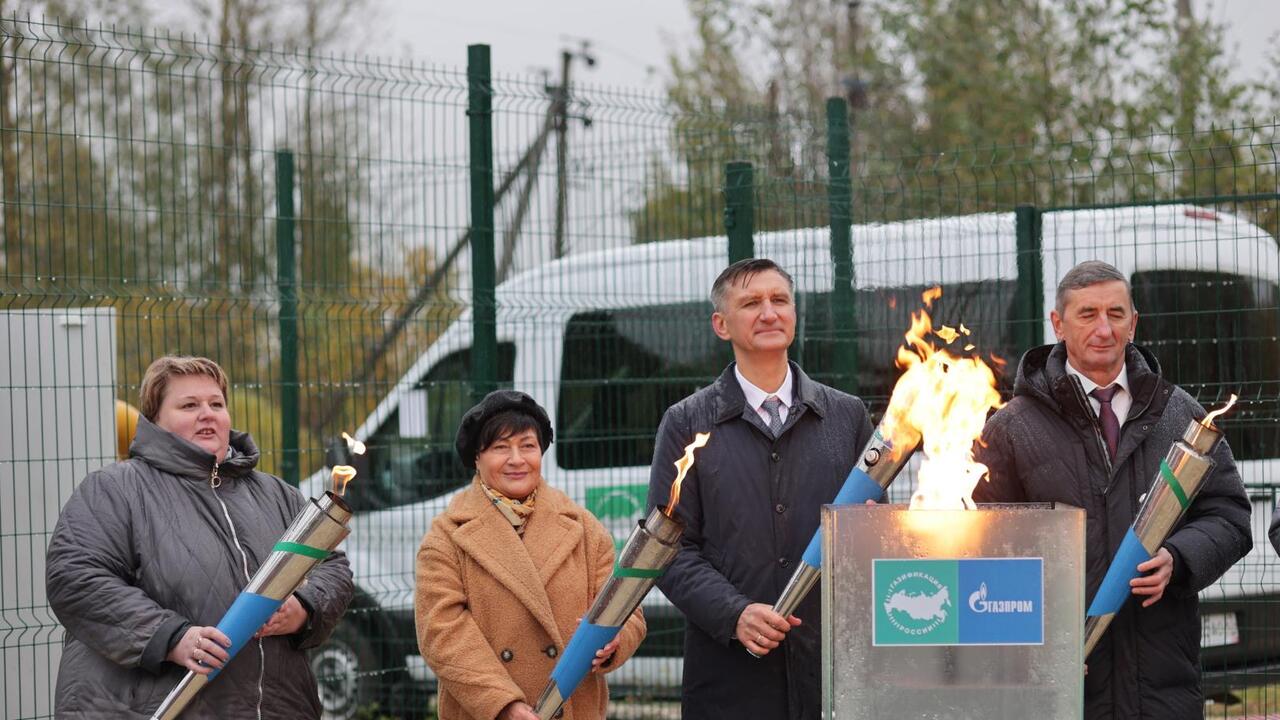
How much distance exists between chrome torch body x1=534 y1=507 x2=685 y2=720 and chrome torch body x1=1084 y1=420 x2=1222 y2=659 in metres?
1.09

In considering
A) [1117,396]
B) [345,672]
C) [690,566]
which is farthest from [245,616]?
[345,672]

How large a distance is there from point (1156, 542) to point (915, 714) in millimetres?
1118

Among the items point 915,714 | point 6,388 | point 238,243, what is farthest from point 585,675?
point 238,243

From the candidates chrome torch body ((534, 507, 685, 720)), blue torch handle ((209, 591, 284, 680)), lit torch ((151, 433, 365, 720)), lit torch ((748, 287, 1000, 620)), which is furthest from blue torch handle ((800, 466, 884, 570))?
blue torch handle ((209, 591, 284, 680))

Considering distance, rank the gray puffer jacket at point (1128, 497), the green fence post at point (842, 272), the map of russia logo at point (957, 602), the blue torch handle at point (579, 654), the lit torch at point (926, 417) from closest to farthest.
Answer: the map of russia logo at point (957, 602)
the lit torch at point (926, 417)
the blue torch handle at point (579, 654)
the gray puffer jacket at point (1128, 497)
the green fence post at point (842, 272)

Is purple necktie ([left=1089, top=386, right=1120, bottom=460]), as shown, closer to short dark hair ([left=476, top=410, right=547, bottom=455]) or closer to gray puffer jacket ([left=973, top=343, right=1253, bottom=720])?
gray puffer jacket ([left=973, top=343, right=1253, bottom=720])

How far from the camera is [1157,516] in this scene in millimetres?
4191

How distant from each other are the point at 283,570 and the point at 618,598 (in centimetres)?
90

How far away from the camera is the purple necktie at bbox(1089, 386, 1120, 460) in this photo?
15.7ft

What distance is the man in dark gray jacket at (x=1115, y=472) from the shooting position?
182 inches

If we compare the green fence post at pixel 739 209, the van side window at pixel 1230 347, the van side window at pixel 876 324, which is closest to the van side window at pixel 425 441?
the green fence post at pixel 739 209

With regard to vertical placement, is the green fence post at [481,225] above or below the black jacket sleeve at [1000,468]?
above

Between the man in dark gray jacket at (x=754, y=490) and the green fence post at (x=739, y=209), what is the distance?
9.68ft

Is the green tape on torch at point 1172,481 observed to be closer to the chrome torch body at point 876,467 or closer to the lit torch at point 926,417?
the lit torch at point 926,417
